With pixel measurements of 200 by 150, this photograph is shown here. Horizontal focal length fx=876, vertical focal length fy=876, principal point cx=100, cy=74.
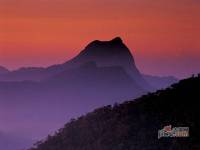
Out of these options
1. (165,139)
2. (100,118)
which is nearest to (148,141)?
(165,139)

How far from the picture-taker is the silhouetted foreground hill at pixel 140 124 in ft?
189

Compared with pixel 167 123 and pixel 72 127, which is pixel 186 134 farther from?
pixel 72 127

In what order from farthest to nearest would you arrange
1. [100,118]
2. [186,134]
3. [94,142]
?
[100,118] < [94,142] < [186,134]

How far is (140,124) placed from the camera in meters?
61.5

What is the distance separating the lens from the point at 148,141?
5781 centimetres

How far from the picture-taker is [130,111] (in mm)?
65312

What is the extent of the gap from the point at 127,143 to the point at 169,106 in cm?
589

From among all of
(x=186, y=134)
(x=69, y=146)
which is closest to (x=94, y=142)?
(x=69, y=146)

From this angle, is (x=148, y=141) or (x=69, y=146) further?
(x=69, y=146)

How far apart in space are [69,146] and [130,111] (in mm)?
5260

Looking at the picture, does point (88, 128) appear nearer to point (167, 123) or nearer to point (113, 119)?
point (113, 119)

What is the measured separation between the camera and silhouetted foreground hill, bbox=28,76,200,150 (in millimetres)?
57719

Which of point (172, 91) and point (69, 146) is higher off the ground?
point (172, 91)

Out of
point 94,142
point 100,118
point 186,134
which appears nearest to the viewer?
point 186,134
